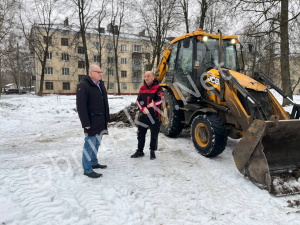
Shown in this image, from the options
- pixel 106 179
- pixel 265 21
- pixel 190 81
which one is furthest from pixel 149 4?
pixel 106 179

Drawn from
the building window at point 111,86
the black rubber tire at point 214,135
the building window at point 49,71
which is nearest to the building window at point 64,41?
the building window at point 49,71

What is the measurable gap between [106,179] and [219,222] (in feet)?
6.24

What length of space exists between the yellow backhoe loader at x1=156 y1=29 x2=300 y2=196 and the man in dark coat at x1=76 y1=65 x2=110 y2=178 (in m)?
2.24

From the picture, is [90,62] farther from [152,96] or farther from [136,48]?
[152,96]

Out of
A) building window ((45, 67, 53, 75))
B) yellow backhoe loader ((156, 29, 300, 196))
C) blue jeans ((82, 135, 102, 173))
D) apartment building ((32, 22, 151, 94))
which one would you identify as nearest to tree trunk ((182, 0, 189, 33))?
yellow backhoe loader ((156, 29, 300, 196))

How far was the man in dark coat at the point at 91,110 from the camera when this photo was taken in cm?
349

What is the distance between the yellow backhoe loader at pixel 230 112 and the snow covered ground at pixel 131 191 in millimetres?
398

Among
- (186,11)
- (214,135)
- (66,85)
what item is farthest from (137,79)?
(214,135)

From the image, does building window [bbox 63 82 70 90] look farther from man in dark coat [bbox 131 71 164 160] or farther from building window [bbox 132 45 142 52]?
man in dark coat [bbox 131 71 164 160]

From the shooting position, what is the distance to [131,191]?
3283 millimetres

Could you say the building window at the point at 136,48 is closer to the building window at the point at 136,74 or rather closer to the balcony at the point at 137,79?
the building window at the point at 136,74

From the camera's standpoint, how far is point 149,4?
2086 centimetres

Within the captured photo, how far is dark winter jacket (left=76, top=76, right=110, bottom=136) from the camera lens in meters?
3.47

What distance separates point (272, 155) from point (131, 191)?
2.56 metres
